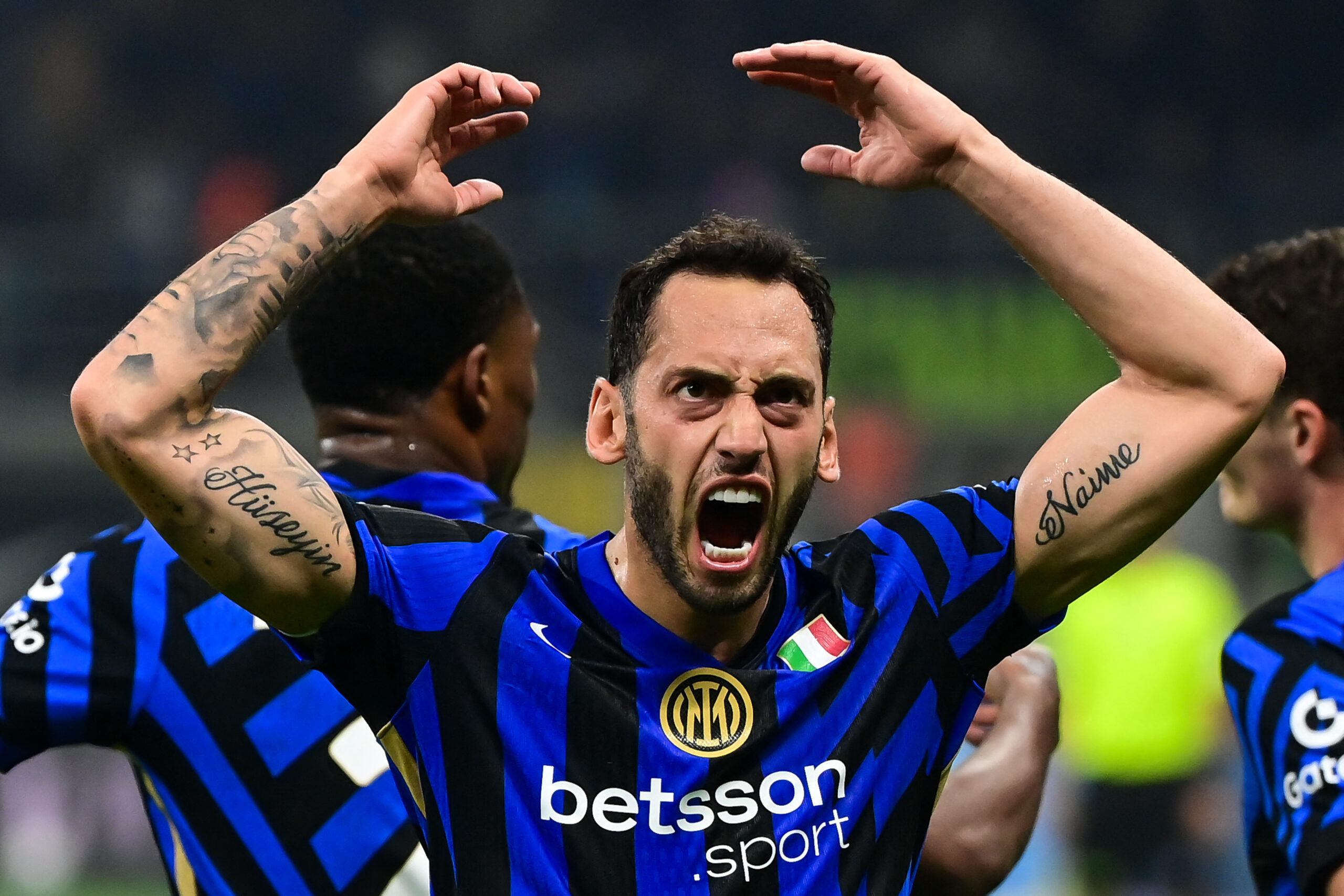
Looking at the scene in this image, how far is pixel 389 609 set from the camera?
7.26 ft

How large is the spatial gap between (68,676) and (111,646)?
83 mm

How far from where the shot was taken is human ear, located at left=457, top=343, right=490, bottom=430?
3.14 meters

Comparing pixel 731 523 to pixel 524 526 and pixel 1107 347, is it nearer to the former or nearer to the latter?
pixel 1107 347

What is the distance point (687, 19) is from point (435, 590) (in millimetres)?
12824

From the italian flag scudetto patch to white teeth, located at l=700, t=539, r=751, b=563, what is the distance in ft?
0.52

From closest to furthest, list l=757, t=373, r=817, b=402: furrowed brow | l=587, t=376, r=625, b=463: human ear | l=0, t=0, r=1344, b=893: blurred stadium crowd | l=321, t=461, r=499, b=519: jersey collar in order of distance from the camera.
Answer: l=757, t=373, r=817, b=402: furrowed brow, l=587, t=376, r=625, b=463: human ear, l=321, t=461, r=499, b=519: jersey collar, l=0, t=0, r=1344, b=893: blurred stadium crowd

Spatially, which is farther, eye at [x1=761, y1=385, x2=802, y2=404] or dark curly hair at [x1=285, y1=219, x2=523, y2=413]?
dark curly hair at [x1=285, y1=219, x2=523, y2=413]

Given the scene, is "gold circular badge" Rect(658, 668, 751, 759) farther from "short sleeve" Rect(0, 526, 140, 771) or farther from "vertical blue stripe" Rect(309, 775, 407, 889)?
"short sleeve" Rect(0, 526, 140, 771)

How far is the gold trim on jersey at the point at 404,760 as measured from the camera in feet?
7.28

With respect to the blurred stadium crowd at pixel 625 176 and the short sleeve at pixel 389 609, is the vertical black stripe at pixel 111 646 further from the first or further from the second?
the blurred stadium crowd at pixel 625 176

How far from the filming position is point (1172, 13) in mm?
14172

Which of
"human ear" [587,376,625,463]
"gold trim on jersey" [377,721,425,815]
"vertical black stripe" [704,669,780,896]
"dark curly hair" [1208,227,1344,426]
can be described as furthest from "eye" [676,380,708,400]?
"dark curly hair" [1208,227,1344,426]

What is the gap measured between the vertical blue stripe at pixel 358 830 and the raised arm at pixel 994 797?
0.91 m

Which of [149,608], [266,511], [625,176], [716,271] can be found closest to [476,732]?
[266,511]
